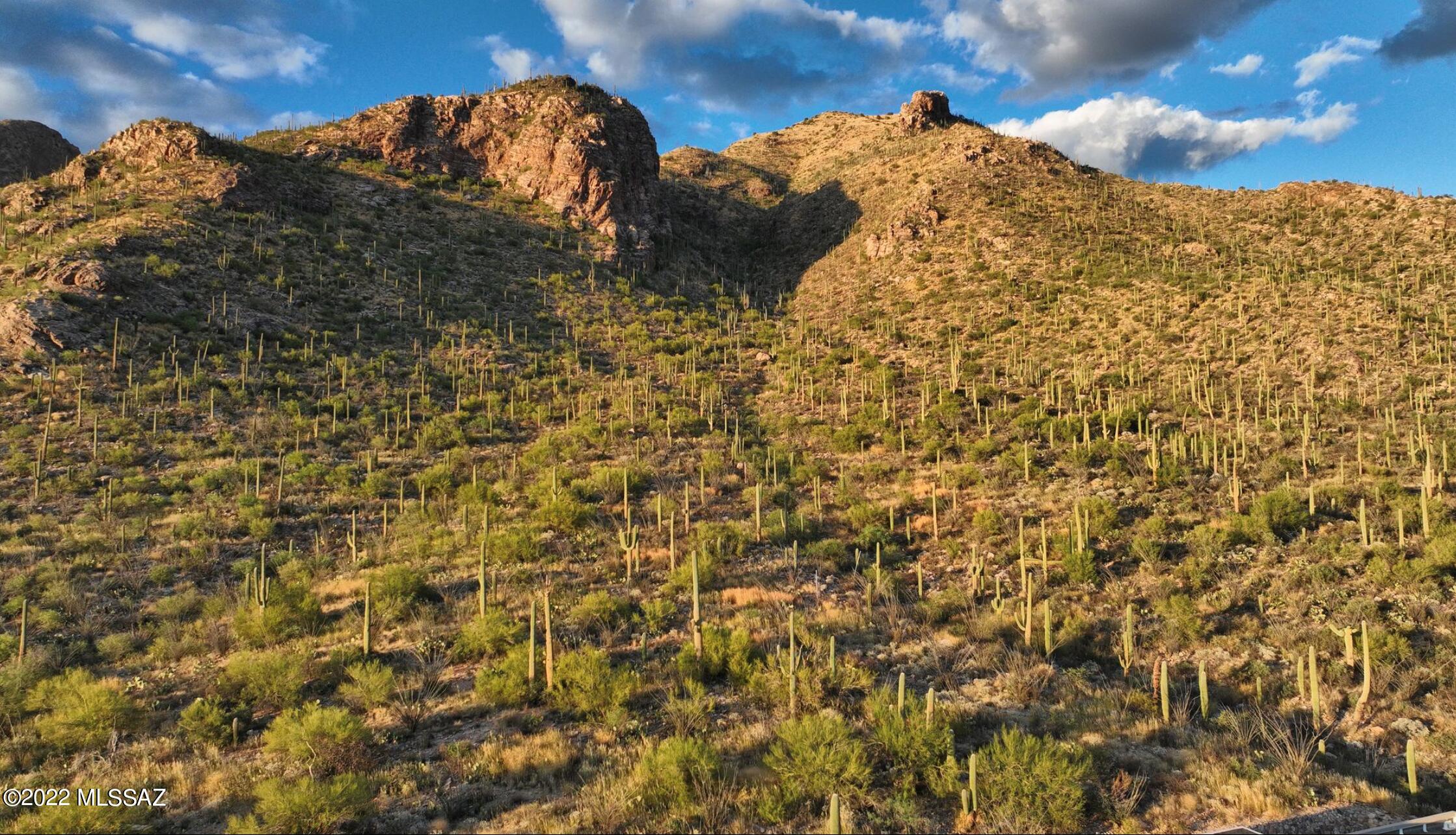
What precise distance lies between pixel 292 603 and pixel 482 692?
5109 millimetres

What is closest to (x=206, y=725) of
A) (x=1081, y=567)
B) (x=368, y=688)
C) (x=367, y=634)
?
(x=368, y=688)

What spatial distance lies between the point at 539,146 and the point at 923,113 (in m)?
38.5

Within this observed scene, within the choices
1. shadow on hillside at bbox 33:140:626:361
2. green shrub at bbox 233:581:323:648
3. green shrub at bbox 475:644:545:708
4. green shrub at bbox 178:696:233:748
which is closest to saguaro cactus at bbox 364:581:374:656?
green shrub at bbox 233:581:323:648

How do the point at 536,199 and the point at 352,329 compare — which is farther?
the point at 536,199

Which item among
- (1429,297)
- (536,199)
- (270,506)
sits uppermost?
(536,199)

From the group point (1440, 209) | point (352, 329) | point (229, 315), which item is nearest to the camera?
point (229, 315)

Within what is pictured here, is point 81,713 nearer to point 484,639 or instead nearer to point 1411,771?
point 484,639

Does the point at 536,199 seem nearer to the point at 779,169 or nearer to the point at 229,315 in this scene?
the point at 229,315

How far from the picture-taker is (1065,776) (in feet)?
21.8

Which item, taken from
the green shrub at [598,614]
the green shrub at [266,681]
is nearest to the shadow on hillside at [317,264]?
the green shrub at [266,681]

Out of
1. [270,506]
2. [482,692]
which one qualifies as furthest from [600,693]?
[270,506]

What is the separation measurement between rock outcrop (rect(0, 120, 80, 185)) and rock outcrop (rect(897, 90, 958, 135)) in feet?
237

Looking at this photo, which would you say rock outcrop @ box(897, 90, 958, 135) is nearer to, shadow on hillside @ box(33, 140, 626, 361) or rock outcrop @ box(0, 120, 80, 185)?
shadow on hillside @ box(33, 140, 626, 361)

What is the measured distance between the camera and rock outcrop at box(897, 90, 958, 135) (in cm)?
6034
